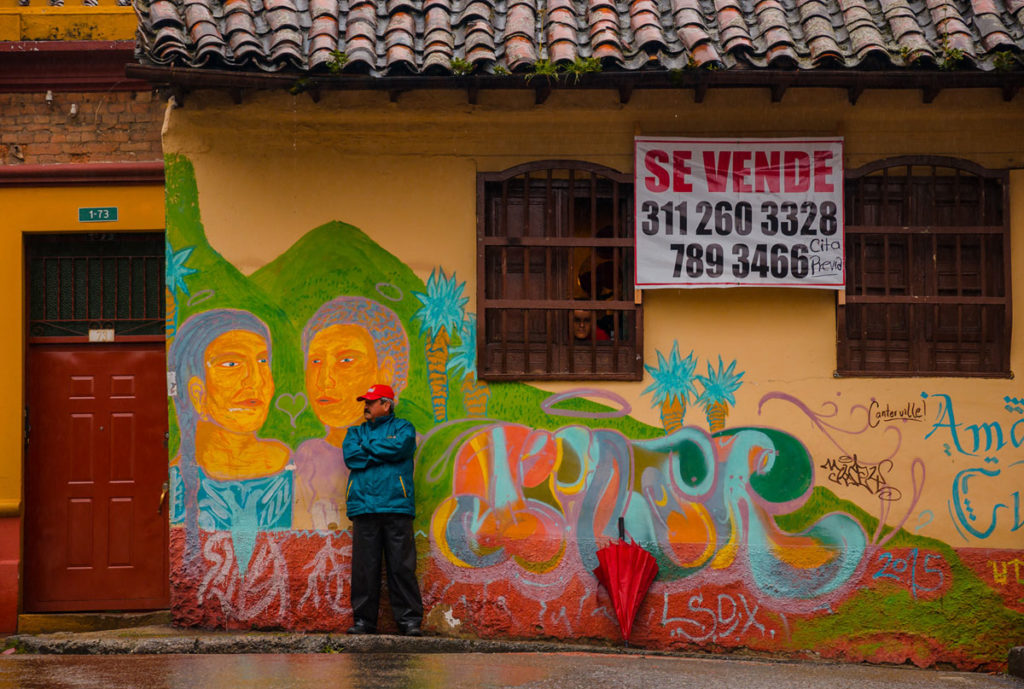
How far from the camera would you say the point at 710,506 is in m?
9.12

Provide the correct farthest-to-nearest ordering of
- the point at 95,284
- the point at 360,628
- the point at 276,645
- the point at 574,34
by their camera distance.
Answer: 1. the point at 95,284
2. the point at 360,628
3. the point at 276,645
4. the point at 574,34

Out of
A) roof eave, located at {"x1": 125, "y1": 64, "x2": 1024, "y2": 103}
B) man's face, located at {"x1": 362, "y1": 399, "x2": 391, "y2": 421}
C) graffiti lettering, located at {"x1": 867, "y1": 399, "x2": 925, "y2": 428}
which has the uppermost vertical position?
roof eave, located at {"x1": 125, "y1": 64, "x2": 1024, "y2": 103}

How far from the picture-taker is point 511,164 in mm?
9211

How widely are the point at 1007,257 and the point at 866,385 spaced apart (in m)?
1.47

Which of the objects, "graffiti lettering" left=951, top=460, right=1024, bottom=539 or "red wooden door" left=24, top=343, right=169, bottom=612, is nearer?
"graffiti lettering" left=951, top=460, right=1024, bottom=539

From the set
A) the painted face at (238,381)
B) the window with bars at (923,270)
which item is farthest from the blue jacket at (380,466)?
the window with bars at (923,270)

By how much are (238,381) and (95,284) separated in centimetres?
211

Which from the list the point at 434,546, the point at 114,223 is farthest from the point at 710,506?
the point at 114,223

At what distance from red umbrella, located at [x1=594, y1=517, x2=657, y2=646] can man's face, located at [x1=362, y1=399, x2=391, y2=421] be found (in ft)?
6.45

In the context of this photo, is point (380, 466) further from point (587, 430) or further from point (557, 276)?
point (557, 276)

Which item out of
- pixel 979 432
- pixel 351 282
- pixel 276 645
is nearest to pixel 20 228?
pixel 351 282

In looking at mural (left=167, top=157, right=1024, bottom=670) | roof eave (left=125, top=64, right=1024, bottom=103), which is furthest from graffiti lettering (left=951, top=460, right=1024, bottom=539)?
roof eave (left=125, top=64, right=1024, bottom=103)

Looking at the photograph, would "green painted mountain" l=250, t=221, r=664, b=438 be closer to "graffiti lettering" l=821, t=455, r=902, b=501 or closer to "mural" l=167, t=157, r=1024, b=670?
"mural" l=167, t=157, r=1024, b=670

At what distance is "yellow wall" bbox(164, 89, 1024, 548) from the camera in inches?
360
